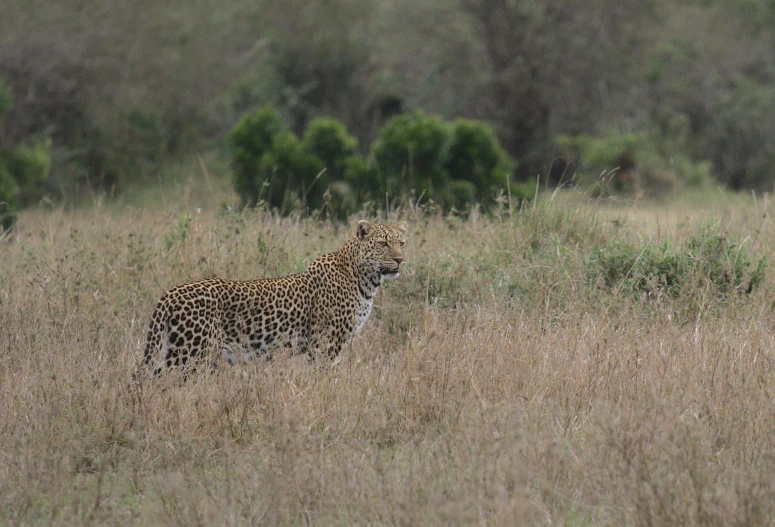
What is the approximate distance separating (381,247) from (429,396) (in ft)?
5.17

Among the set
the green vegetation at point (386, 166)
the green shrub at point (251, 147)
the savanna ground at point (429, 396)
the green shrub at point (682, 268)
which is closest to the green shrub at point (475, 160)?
the green vegetation at point (386, 166)

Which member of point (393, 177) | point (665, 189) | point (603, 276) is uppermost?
point (603, 276)

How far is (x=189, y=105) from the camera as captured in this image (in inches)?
1008

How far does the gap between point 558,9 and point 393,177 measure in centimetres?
1101

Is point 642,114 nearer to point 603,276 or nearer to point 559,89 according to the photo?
point 559,89

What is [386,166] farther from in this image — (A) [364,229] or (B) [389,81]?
(B) [389,81]

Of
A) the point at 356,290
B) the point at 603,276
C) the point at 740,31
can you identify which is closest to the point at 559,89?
the point at 740,31

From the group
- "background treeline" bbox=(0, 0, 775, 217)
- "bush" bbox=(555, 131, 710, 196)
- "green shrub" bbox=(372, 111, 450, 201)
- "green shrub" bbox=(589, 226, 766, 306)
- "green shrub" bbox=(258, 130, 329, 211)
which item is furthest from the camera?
"background treeline" bbox=(0, 0, 775, 217)

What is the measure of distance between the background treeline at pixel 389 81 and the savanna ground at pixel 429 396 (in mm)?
12694

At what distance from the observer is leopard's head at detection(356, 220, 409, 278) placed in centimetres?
708

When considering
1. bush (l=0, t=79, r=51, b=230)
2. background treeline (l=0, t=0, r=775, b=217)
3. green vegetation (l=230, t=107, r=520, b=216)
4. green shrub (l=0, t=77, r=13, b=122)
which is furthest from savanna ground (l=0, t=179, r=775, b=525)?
background treeline (l=0, t=0, r=775, b=217)

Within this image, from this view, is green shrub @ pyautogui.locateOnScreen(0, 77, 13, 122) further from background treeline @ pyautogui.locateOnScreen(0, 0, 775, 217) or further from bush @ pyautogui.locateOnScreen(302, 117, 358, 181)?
bush @ pyautogui.locateOnScreen(302, 117, 358, 181)

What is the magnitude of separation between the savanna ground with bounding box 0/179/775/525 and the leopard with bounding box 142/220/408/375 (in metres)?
0.23

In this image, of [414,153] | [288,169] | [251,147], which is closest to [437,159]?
[414,153]
